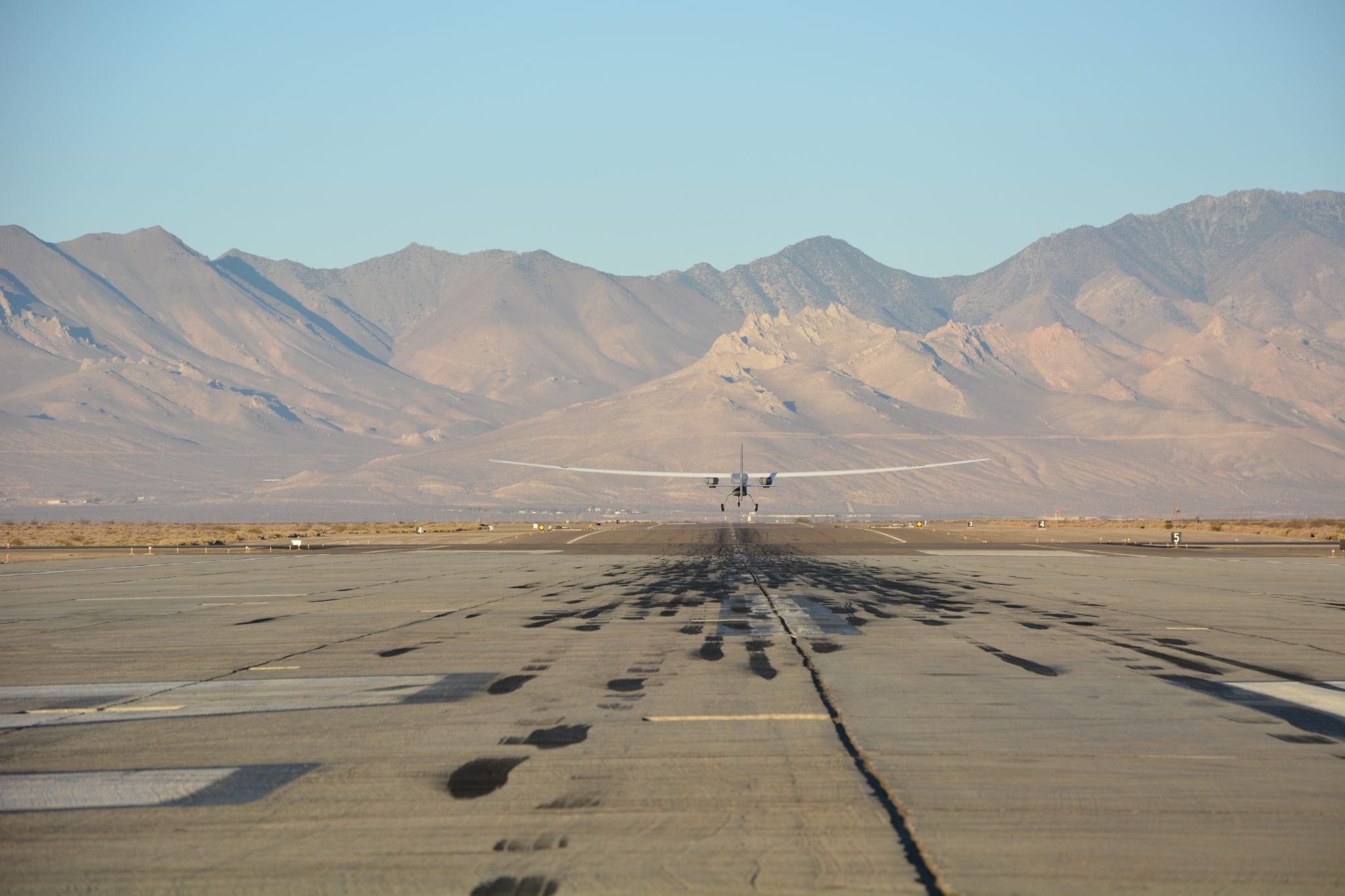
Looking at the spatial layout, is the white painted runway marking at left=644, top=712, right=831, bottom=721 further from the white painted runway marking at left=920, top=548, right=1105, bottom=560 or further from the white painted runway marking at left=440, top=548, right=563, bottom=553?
the white painted runway marking at left=440, top=548, right=563, bottom=553

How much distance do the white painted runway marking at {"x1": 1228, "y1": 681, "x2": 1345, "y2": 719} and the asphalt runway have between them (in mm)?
64

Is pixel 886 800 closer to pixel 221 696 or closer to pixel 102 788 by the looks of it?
pixel 102 788

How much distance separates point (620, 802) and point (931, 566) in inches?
1628

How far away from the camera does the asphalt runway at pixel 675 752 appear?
28.6 ft

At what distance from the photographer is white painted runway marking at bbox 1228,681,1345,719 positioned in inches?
572

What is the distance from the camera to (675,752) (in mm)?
12133

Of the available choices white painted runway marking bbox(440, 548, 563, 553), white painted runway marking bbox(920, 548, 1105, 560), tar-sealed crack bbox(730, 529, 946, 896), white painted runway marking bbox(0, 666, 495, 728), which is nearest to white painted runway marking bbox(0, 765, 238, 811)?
white painted runway marking bbox(0, 666, 495, 728)

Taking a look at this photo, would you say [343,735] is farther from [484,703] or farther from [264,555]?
[264,555]

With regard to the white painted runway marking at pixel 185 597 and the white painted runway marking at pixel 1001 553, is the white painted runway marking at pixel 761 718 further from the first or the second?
the white painted runway marking at pixel 1001 553

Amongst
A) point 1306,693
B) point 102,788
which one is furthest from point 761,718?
point 1306,693

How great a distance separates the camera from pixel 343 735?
13023 mm

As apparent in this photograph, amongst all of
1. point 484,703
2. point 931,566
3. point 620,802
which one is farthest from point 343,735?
point 931,566

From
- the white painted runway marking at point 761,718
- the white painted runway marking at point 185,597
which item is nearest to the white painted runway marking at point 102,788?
the white painted runway marking at point 761,718

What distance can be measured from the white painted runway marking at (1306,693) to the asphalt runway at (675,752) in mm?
64
